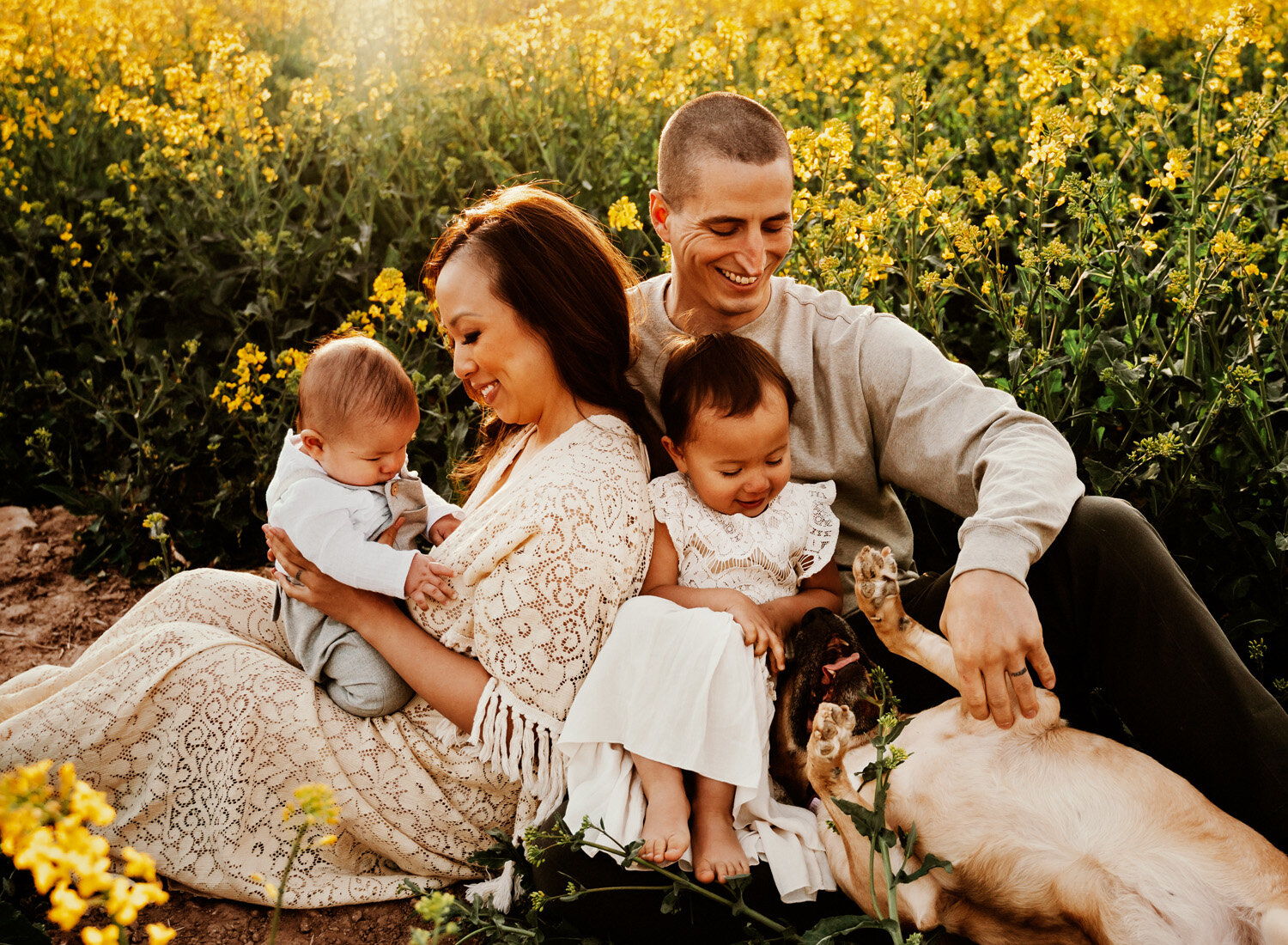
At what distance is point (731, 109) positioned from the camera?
286 cm

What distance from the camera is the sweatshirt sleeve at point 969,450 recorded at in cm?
212

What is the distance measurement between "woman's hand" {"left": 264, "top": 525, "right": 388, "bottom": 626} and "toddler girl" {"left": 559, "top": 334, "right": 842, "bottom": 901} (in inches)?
24.6

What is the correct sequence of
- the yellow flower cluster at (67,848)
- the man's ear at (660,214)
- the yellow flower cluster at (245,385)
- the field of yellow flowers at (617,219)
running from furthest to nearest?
the yellow flower cluster at (245,385) → the field of yellow flowers at (617,219) → the man's ear at (660,214) → the yellow flower cluster at (67,848)

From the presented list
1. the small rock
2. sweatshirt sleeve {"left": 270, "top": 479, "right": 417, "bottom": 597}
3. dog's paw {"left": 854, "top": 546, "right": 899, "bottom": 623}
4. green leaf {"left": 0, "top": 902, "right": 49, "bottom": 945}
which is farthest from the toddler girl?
the small rock

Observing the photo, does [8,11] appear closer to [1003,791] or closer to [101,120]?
[101,120]

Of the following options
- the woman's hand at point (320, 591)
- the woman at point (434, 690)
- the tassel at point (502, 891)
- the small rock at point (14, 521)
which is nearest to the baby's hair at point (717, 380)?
the woman at point (434, 690)

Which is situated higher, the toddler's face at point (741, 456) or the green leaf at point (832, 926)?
the toddler's face at point (741, 456)

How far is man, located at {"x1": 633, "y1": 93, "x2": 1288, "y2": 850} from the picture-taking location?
206cm

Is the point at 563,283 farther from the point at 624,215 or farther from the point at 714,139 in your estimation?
the point at 624,215

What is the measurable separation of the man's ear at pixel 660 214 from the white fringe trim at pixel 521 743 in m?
1.37

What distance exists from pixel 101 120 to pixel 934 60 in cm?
509

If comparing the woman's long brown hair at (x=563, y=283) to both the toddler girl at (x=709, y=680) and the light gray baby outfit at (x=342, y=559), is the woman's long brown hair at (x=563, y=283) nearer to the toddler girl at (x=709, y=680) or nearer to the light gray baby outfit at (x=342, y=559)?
the toddler girl at (x=709, y=680)

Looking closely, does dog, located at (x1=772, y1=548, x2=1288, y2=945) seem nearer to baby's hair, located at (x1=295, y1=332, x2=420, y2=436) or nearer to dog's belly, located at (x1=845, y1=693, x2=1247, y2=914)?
dog's belly, located at (x1=845, y1=693, x2=1247, y2=914)

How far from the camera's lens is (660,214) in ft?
10.1
